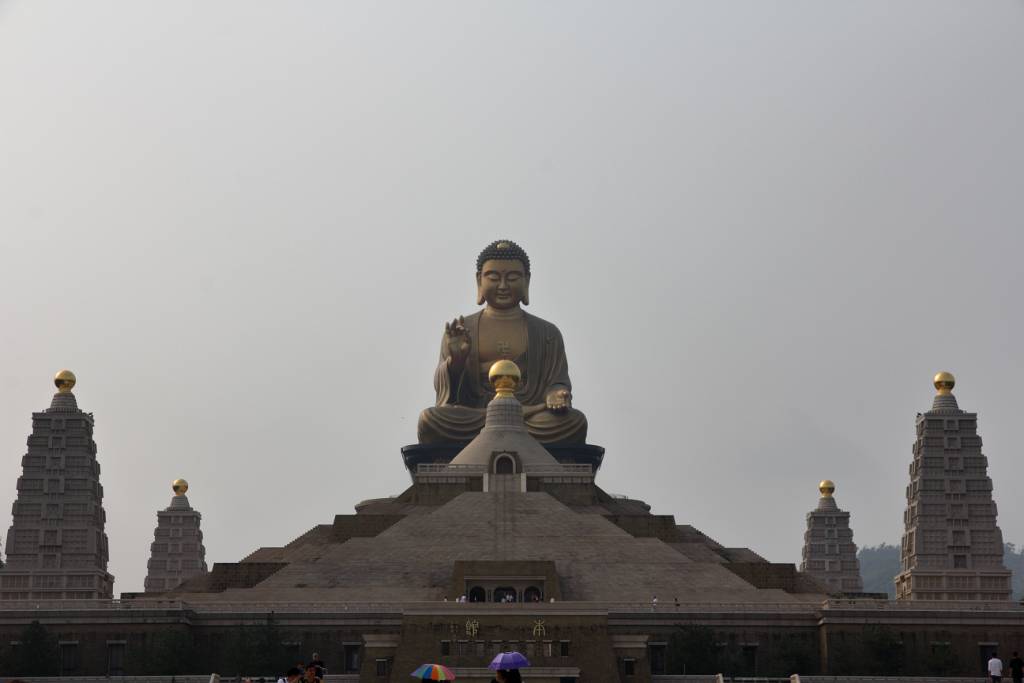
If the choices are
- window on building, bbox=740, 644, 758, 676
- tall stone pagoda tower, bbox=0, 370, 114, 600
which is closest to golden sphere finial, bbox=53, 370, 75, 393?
tall stone pagoda tower, bbox=0, 370, 114, 600

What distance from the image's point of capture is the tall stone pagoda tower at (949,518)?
58781 mm

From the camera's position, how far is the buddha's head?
253 feet

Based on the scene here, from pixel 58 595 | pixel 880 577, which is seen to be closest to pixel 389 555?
pixel 58 595

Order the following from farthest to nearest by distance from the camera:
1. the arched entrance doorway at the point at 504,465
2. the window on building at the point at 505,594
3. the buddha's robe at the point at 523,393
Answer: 1. the buddha's robe at the point at 523,393
2. the arched entrance doorway at the point at 504,465
3. the window on building at the point at 505,594

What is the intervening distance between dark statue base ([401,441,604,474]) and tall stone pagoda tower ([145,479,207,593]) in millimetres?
11288

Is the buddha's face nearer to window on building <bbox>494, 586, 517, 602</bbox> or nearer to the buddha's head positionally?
the buddha's head

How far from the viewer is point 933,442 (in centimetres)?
6050

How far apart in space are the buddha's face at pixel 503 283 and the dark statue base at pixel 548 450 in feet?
21.9

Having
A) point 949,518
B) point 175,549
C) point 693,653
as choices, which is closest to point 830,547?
point 949,518

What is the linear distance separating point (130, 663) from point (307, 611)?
183 inches

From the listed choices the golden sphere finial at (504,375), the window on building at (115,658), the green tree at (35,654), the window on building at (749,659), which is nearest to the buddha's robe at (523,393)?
the golden sphere finial at (504,375)

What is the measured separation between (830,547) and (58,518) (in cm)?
3289

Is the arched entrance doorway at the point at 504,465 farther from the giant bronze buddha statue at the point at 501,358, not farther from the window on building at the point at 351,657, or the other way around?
the window on building at the point at 351,657

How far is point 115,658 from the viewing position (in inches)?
2051
